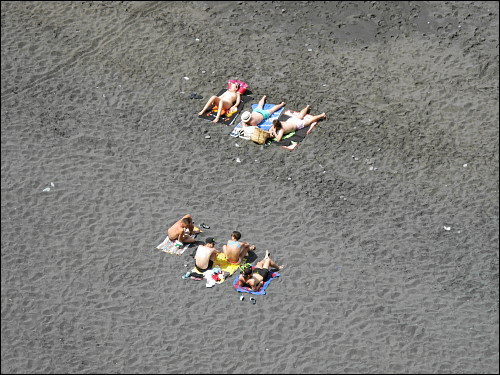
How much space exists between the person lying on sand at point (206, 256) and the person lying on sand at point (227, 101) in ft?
14.6

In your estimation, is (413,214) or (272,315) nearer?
(272,315)

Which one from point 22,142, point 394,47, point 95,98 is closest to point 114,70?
point 95,98

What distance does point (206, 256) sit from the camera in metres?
15.5

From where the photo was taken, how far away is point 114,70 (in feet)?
68.9

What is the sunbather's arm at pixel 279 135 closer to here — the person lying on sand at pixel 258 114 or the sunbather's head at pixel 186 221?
the person lying on sand at pixel 258 114

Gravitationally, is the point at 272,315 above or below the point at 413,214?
below

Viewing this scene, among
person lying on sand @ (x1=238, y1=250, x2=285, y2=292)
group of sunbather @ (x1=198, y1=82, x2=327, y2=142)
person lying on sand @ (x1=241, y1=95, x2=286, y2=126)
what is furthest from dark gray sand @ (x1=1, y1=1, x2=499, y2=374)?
person lying on sand @ (x1=241, y1=95, x2=286, y2=126)

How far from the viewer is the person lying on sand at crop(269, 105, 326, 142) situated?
1862 centimetres

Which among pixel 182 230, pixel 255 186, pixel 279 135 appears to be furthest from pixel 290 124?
pixel 182 230

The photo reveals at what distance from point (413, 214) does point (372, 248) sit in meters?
1.35

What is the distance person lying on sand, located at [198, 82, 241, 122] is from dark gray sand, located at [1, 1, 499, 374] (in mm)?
605

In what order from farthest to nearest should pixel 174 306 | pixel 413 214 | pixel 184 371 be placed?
pixel 413 214 < pixel 174 306 < pixel 184 371

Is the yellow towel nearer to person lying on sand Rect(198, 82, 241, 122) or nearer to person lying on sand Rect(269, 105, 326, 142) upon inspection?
person lying on sand Rect(269, 105, 326, 142)

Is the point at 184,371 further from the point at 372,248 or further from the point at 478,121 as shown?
the point at 478,121
